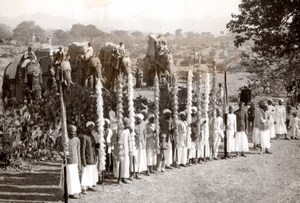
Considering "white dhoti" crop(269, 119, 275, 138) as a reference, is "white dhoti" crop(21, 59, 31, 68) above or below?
above

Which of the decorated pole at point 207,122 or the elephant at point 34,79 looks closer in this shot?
the decorated pole at point 207,122

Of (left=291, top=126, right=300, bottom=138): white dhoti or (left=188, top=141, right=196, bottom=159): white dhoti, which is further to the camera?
(left=291, top=126, right=300, bottom=138): white dhoti

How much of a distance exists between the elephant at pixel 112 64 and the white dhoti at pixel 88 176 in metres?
10.6

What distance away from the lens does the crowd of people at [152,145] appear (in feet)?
29.7

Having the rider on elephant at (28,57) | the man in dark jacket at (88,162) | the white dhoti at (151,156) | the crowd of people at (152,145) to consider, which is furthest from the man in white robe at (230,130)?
the rider on elephant at (28,57)

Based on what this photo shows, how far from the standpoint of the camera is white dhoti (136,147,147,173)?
10266mm

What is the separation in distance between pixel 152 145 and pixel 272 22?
20.9 ft

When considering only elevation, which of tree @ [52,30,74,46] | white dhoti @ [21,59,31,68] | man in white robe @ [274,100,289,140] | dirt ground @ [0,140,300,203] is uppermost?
tree @ [52,30,74,46]

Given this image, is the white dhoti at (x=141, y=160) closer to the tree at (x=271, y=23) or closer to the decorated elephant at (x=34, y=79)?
the tree at (x=271, y=23)

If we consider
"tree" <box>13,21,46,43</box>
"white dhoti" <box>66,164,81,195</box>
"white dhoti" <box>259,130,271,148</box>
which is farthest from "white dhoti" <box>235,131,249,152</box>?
"tree" <box>13,21,46,43</box>

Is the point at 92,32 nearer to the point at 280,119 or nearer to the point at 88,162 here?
the point at 280,119

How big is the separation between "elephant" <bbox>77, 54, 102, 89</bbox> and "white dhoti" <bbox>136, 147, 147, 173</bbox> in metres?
→ 7.69

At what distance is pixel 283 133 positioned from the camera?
47.4 ft

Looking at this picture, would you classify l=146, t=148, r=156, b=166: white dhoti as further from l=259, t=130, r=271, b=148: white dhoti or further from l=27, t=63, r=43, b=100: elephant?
l=27, t=63, r=43, b=100: elephant
